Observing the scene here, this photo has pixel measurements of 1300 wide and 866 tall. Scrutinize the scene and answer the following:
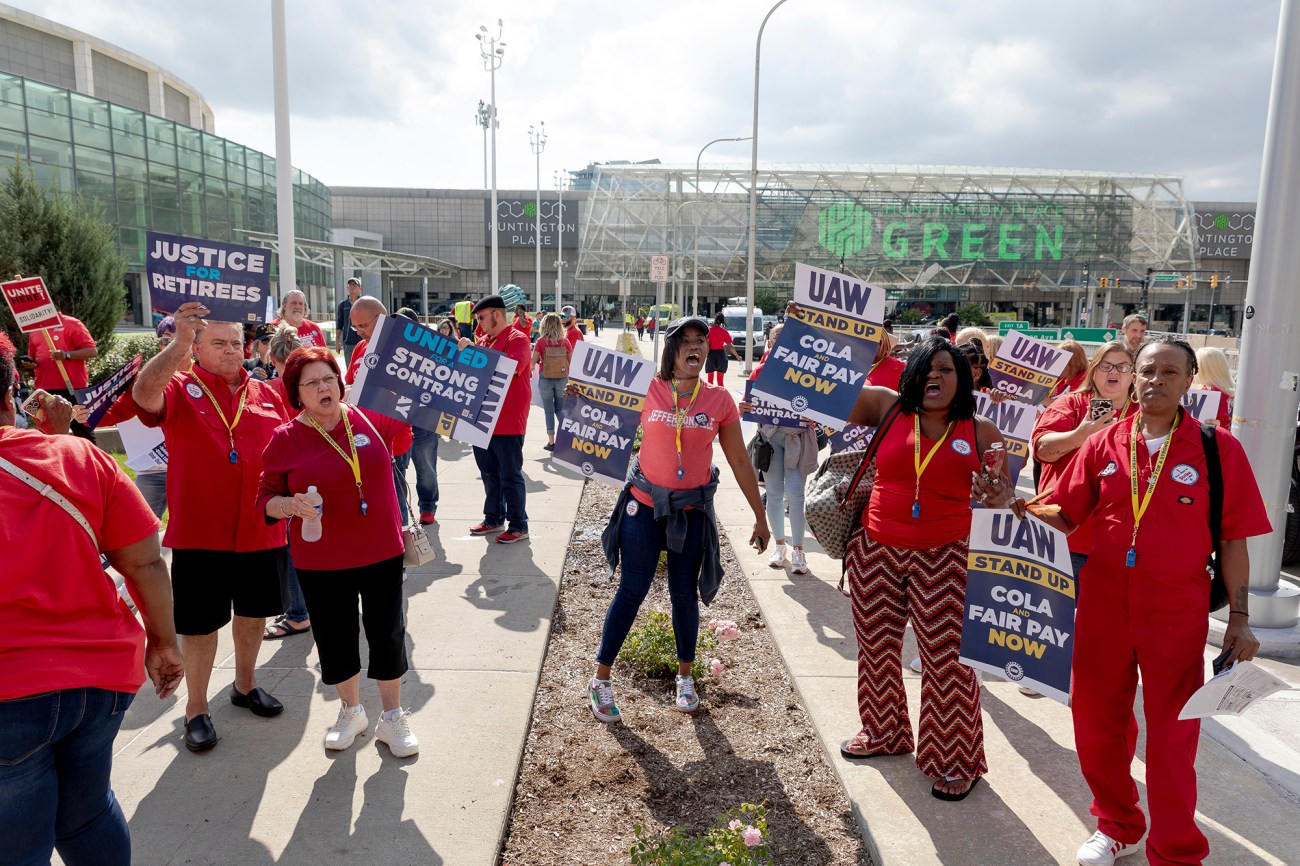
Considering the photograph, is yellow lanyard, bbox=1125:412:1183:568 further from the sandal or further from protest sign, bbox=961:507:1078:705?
the sandal

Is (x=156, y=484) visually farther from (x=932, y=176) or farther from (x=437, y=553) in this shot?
(x=932, y=176)

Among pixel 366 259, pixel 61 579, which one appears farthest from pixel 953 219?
pixel 61 579

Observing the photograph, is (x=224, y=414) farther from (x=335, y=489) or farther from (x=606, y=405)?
(x=606, y=405)

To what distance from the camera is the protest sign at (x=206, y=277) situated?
390cm

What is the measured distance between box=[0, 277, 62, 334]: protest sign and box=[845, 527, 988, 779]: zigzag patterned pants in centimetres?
727

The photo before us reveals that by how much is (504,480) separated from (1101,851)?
512 cm

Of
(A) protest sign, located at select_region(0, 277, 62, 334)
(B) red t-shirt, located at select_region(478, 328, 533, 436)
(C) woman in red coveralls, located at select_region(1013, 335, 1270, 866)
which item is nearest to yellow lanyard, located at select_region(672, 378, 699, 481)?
(C) woman in red coveralls, located at select_region(1013, 335, 1270, 866)

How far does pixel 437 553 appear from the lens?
22.2 feet

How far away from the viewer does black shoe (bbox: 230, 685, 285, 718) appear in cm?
404

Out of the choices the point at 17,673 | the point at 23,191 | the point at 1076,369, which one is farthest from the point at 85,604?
the point at 23,191

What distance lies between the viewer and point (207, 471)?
3682 millimetres

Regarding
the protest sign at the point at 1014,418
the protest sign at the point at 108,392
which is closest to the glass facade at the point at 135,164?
the protest sign at the point at 108,392

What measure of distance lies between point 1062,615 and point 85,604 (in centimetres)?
322

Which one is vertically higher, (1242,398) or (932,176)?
(932,176)
